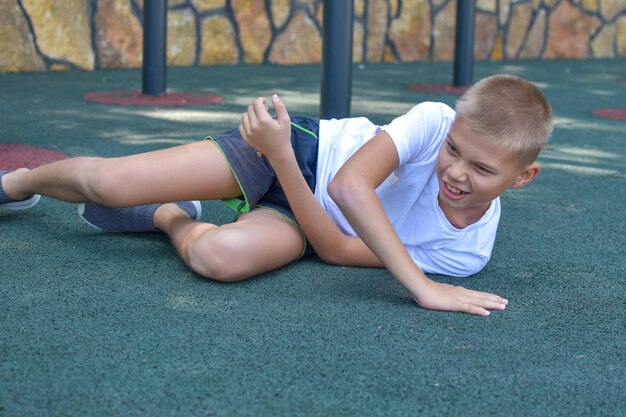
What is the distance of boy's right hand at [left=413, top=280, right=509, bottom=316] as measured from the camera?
6.01 feet

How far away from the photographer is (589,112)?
203 inches

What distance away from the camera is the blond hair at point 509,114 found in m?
1.83

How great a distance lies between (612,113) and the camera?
5.11 metres

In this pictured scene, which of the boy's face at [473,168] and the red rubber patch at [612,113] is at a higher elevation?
the boy's face at [473,168]

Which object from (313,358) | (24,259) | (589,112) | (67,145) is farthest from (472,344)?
(589,112)

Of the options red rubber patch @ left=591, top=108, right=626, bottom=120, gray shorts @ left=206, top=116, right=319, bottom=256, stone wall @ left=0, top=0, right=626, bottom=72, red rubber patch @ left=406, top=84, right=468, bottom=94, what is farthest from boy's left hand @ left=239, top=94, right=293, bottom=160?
stone wall @ left=0, top=0, right=626, bottom=72

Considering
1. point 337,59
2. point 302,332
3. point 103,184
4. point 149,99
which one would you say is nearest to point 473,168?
point 302,332

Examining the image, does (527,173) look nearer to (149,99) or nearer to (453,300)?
(453,300)

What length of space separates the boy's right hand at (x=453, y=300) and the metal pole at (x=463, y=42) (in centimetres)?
405

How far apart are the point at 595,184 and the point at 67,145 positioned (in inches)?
79.8

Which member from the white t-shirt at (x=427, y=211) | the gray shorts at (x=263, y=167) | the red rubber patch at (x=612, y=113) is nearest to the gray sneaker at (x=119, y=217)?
the gray shorts at (x=263, y=167)

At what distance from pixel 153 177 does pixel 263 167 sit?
0.85 feet

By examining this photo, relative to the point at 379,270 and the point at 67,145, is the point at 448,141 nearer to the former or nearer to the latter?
the point at 379,270

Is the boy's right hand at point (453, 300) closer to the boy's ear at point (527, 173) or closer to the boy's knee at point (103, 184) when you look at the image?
the boy's ear at point (527, 173)
